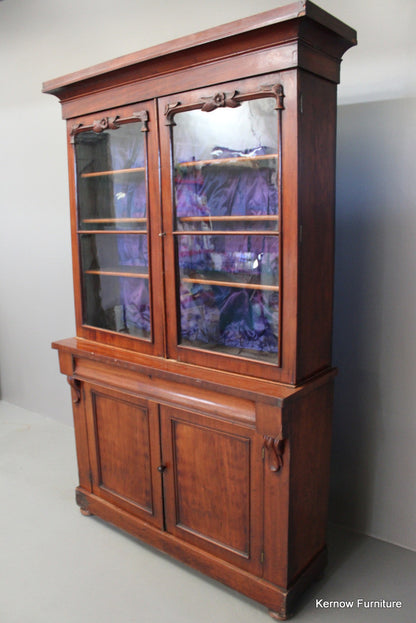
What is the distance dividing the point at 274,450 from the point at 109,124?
154cm

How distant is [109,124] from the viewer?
2314mm

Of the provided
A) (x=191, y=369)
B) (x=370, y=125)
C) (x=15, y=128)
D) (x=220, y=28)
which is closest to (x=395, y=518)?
(x=191, y=369)

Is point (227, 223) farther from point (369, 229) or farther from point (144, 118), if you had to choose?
point (369, 229)

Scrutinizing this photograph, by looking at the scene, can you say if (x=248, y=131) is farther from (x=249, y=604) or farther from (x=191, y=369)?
(x=249, y=604)

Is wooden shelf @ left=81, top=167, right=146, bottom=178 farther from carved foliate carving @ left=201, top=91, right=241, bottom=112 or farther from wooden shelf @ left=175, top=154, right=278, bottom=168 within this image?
carved foliate carving @ left=201, top=91, right=241, bottom=112

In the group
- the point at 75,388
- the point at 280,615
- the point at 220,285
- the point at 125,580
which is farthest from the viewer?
the point at 75,388

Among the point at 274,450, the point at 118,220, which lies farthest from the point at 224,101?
the point at 274,450

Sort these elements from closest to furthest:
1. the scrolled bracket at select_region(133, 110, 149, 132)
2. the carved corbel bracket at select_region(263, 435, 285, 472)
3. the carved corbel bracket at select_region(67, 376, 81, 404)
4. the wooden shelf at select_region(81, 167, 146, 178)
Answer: the carved corbel bracket at select_region(263, 435, 285, 472)
the scrolled bracket at select_region(133, 110, 149, 132)
the wooden shelf at select_region(81, 167, 146, 178)
the carved corbel bracket at select_region(67, 376, 81, 404)

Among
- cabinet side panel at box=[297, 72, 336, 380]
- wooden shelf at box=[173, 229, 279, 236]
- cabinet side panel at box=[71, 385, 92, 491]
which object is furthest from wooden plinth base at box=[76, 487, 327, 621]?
wooden shelf at box=[173, 229, 279, 236]

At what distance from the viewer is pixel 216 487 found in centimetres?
211

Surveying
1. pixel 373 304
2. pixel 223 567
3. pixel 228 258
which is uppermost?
pixel 228 258

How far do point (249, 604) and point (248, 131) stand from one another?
1.82 metres

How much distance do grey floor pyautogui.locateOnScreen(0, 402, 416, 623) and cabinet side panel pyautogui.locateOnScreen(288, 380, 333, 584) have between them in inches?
7.7

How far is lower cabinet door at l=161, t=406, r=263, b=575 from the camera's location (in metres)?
2.00
